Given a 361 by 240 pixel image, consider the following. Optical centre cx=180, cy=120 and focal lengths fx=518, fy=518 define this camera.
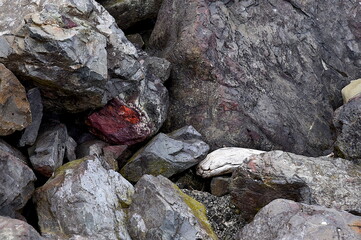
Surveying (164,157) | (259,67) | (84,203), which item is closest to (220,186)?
(164,157)

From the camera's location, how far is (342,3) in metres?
6.99

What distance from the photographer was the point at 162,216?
4.39 m

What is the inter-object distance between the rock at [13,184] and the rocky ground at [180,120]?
1cm

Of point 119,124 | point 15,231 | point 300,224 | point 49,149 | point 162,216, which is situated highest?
point 15,231

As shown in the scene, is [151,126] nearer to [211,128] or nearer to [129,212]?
[211,128]

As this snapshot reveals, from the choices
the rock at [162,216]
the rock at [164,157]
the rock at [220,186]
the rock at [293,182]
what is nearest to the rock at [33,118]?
the rock at [164,157]

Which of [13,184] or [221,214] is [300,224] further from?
[13,184]

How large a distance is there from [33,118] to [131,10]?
248cm

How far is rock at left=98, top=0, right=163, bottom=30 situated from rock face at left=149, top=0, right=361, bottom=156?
46 cm

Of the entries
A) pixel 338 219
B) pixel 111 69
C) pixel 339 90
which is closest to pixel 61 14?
pixel 111 69

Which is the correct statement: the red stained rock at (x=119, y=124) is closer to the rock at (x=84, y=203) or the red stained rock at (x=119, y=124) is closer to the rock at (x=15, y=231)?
the rock at (x=84, y=203)

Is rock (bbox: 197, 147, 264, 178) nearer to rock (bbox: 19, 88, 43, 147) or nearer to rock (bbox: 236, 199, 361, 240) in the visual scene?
rock (bbox: 236, 199, 361, 240)

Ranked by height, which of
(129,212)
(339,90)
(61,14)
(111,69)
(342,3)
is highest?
(61,14)

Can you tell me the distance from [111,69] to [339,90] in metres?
3.04
